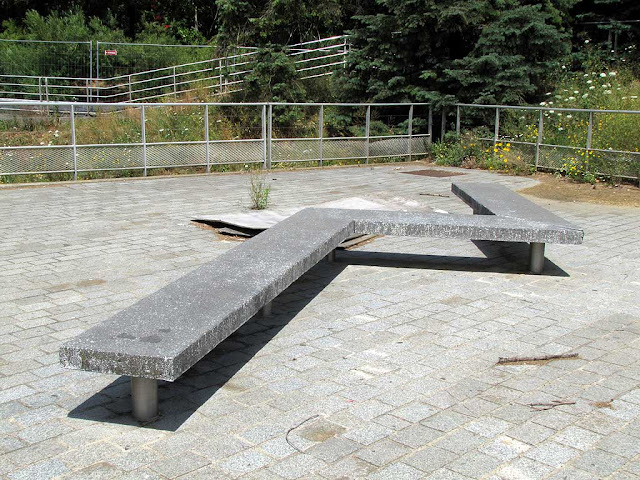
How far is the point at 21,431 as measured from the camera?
3953 millimetres

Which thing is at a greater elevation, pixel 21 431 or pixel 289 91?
pixel 289 91

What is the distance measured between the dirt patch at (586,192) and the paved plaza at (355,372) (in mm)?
3736

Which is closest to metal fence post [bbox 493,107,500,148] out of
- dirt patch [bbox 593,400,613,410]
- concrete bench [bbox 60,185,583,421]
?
concrete bench [bbox 60,185,583,421]

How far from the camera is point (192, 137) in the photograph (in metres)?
16.4

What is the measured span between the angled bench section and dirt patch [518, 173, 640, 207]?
324cm

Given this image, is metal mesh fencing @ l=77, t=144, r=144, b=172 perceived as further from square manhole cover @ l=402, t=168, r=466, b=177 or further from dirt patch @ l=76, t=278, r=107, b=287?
dirt patch @ l=76, t=278, r=107, b=287

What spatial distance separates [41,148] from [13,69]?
17877 mm

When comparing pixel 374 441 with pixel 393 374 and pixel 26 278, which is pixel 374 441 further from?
pixel 26 278

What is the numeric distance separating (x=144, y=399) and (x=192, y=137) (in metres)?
12.9

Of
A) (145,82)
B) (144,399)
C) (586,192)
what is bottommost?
(144,399)

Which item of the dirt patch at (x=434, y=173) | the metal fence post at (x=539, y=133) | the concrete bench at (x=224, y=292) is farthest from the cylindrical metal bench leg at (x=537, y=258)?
the metal fence post at (x=539, y=133)

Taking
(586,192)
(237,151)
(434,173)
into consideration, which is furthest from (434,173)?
(237,151)

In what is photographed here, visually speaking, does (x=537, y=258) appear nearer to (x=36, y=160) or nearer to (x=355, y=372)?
(x=355, y=372)

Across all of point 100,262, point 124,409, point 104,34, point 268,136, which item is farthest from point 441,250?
point 104,34
